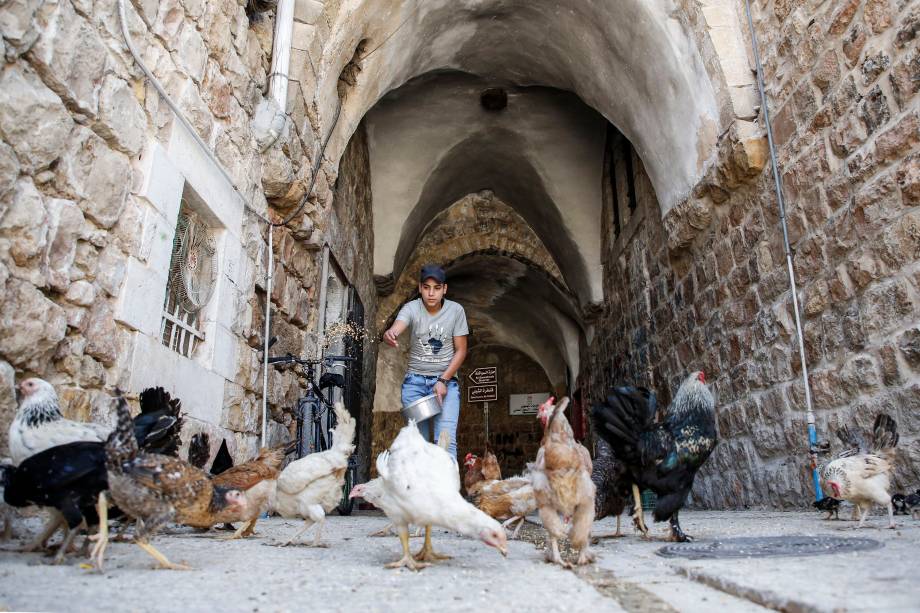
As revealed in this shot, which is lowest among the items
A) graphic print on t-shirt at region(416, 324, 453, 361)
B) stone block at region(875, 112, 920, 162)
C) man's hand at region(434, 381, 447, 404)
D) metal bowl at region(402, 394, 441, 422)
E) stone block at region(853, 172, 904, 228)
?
metal bowl at region(402, 394, 441, 422)

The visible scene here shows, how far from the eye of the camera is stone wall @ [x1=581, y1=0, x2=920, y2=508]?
3250 mm

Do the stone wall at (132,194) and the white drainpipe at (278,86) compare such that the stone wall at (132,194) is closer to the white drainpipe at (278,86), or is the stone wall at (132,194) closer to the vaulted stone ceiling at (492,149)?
the white drainpipe at (278,86)

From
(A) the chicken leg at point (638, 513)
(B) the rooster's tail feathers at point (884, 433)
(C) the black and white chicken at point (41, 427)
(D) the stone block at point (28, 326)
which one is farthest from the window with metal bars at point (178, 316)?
→ (B) the rooster's tail feathers at point (884, 433)

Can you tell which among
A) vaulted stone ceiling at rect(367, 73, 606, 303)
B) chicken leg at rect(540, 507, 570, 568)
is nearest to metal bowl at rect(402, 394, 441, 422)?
chicken leg at rect(540, 507, 570, 568)

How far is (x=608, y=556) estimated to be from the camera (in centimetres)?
239

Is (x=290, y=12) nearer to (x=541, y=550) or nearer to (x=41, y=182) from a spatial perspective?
(x=41, y=182)

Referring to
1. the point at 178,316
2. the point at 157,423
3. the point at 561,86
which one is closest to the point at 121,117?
the point at 178,316

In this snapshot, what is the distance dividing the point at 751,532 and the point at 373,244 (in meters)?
7.57

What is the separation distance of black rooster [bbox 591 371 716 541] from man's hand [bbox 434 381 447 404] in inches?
45.8

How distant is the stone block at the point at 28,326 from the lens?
214cm

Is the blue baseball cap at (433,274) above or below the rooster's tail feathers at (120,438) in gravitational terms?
above

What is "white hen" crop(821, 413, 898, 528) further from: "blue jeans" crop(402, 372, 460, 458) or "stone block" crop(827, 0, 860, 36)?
"stone block" crop(827, 0, 860, 36)

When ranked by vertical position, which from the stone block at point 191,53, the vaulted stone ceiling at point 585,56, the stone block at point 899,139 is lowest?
the stone block at point 899,139

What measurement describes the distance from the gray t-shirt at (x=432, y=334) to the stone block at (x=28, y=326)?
6.99 feet
